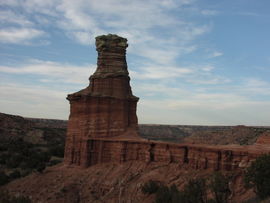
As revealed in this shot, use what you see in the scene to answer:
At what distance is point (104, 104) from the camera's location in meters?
37.3

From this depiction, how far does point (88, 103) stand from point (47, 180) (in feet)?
28.3

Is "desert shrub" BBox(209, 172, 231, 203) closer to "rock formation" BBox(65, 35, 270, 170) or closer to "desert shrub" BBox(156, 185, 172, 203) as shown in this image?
"desert shrub" BBox(156, 185, 172, 203)

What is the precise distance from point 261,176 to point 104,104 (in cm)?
2037

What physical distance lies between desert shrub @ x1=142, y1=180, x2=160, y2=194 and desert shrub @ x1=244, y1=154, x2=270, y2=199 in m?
8.09

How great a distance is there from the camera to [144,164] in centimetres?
3144

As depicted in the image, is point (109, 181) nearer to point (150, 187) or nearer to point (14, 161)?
point (150, 187)

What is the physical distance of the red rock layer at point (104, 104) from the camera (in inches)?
1463

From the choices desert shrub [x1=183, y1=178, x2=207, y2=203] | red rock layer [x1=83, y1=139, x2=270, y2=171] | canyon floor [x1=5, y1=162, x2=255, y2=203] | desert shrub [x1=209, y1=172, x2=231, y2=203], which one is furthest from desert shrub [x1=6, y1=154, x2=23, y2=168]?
desert shrub [x1=209, y1=172, x2=231, y2=203]

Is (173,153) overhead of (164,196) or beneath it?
overhead

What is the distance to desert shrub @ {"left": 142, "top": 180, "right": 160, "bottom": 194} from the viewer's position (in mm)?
27114

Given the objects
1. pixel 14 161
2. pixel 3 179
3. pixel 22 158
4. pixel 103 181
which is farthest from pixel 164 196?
pixel 22 158

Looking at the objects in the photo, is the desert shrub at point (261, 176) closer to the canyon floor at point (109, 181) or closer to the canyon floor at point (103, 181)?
the canyon floor at point (109, 181)

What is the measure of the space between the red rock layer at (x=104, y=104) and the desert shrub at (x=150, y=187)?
10355 mm

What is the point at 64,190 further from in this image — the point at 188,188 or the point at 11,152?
the point at 11,152
